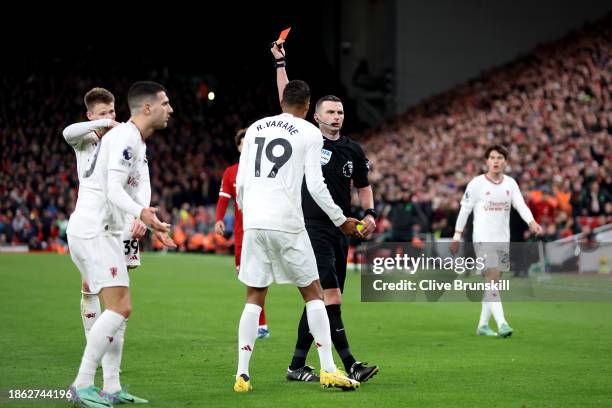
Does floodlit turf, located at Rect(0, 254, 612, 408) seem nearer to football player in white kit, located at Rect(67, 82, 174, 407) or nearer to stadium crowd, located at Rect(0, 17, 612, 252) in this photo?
football player in white kit, located at Rect(67, 82, 174, 407)

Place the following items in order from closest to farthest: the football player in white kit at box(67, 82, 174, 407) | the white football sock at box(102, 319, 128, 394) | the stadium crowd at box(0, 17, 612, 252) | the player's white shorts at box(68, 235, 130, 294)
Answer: the football player in white kit at box(67, 82, 174, 407), the player's white shorts at box(68, 235, 130, 294), the white football sock at box(102, 319, 128, 394), the stadium crowd at box(0, 17, 612, 252)

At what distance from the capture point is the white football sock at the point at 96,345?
7.56 meters

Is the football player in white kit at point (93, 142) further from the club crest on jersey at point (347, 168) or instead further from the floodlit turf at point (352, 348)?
the club crest on jersey at point (347, 168)

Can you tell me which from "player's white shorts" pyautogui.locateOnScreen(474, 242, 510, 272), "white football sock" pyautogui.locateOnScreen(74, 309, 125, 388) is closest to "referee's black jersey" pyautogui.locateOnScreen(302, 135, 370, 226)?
"white football sock" pyautogui.locateOnScreen(74, 309, 125, 388)

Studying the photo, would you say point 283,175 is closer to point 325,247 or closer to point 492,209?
point 325,247

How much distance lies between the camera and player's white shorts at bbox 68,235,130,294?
7.69m

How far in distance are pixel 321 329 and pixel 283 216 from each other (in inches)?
40.5

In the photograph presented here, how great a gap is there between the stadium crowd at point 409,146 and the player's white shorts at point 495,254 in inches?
394

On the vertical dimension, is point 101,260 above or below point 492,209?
below

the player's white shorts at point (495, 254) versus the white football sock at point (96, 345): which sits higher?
the player's white shorts at point (495, 254)

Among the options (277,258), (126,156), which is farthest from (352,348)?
(126,156)

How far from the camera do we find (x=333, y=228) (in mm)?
9570

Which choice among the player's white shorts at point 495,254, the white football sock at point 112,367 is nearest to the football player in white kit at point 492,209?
the player's white shorts at point 495,254

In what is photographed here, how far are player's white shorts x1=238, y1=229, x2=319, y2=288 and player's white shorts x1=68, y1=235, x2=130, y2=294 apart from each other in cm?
125
